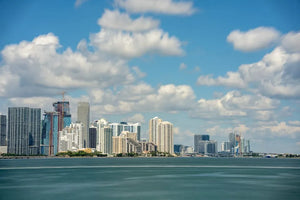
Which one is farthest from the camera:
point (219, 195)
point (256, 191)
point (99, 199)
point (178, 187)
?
point (178, 187)

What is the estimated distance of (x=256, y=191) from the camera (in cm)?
10119

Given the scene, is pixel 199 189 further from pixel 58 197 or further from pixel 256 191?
pixel 58 197

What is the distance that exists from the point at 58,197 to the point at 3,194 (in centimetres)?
1500

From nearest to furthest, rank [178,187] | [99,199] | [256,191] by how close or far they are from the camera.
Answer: [99,199], [256,191], [178,187]

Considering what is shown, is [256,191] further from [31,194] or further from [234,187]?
[31,194]

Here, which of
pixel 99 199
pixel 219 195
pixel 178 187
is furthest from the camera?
pixel 178 187

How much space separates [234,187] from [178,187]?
52.0 ft

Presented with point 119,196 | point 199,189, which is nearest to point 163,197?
point 119,196

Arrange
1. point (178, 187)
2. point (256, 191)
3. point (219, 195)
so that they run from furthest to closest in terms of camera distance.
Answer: point (178, 187), point (256, 191), point (219, 195)

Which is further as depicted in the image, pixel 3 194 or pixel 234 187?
pixel 234 187

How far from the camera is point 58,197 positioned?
8950 centimetres

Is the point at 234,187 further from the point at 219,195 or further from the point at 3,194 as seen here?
the point at 3,194

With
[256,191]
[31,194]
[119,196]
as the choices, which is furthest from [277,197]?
[31,194]

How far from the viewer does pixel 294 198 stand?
87.3 metres
